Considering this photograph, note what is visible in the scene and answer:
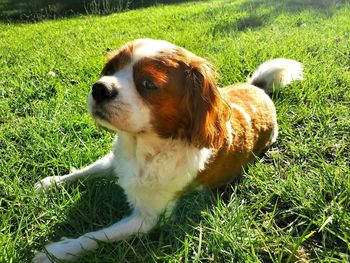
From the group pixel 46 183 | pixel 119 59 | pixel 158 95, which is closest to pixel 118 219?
pixel 46 183

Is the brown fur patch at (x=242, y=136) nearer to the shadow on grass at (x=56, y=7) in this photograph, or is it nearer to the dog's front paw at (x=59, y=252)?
the dog's front paw at (x=59, y=252)

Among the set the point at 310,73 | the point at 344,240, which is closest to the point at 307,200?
the point at 344,240

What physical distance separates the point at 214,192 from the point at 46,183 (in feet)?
3.72

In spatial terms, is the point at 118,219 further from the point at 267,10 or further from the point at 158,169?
the point at 267,10

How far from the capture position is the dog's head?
2.01 m

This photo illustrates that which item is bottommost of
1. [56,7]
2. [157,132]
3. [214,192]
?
[56,7]

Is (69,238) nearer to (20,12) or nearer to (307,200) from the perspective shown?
(307,200)

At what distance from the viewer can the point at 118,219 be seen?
249 cm

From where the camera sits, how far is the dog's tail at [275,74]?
361 centimetres

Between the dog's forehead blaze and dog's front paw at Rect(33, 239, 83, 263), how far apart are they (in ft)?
3.19

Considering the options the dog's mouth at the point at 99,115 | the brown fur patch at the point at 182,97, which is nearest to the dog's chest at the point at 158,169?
the brown fur patch at the point at 182,97

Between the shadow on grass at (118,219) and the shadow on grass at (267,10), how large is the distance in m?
4.14

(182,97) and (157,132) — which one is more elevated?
(182,97)

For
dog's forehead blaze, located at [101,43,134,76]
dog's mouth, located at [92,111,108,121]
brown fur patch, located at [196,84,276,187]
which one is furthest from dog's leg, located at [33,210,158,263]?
dog's forehead blaze, located at [101,43,134,76]
